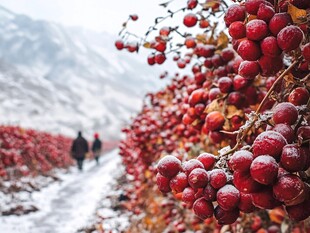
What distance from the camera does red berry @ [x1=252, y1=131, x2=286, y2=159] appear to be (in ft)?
2.79

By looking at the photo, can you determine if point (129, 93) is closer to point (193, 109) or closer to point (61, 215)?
point (61, 215)

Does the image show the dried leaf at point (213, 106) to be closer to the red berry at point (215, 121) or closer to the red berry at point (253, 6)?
the red berry at point (215, 121)

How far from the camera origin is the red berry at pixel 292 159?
32.9 inches

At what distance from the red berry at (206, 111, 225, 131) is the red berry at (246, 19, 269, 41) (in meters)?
0.67

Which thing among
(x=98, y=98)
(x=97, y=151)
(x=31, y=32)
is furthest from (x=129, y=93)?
(x=97, y=151)

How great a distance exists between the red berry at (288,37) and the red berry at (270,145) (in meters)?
0.21

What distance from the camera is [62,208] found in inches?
300

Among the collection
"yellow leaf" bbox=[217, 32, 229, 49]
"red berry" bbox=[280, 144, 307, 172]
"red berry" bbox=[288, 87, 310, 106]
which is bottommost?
"red berry" bbox=[280, 144, 307, 172]

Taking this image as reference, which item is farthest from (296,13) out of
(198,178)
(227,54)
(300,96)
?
(227,54)

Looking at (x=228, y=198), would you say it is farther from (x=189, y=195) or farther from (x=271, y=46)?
(x=271, y=46)

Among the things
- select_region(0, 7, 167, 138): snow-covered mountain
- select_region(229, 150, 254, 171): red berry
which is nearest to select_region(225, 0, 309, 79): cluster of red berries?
select_region(229, 150, 254, 171): red berry

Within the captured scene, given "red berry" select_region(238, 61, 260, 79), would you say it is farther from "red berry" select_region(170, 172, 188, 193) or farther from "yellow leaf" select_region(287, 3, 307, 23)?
"red berry" select_region(170, 172, 188, 193)

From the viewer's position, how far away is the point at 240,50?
98cm


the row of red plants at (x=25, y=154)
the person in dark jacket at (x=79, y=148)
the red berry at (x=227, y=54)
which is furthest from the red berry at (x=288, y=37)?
the person in dark jacket at (x=79, y=148)
